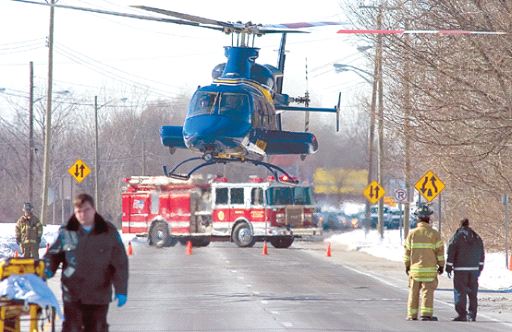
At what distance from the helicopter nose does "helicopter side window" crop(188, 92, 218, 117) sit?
20cm

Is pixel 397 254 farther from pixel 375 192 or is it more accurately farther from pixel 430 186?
pixel 430 186

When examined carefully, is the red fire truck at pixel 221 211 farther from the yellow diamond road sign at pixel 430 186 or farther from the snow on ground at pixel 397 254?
the yellow diamond road sign at pixel 430 186

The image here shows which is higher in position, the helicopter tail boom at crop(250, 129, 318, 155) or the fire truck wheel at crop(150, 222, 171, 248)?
the helicopter tail boom at crop(250, 129, 318, 155)

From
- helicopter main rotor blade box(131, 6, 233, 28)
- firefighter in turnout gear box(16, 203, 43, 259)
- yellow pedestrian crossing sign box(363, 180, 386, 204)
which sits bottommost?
firefighter in turnout gear box(16, 203, 43, 259)

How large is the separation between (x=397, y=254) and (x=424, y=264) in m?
28.3

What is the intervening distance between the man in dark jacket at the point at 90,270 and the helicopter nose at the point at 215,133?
935 inches

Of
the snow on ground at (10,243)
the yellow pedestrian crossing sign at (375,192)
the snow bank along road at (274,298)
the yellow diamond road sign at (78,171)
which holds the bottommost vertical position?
the snow bank along road at (274,298)

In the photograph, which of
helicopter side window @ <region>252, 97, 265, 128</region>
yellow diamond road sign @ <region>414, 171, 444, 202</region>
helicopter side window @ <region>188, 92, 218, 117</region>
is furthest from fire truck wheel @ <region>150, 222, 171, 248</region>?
helicopter side window @ <region>188, 92, 218, 117</region>

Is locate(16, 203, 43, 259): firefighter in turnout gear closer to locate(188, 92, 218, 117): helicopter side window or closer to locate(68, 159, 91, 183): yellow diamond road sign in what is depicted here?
locate(188, 92, 218, 117): helicopter side window

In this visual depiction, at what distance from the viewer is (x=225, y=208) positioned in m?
51.3

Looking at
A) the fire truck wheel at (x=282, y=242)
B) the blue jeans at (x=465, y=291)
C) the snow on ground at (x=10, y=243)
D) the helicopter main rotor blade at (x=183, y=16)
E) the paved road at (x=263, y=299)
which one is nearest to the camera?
the paved road at (x=263, y=299)

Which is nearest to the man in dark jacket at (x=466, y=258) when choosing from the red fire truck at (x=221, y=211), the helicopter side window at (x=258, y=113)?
the helicopter side window at (x=258, y=113)

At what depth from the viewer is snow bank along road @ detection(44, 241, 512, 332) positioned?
18.9 m

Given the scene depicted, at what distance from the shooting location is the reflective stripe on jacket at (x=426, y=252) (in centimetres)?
1984
